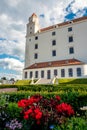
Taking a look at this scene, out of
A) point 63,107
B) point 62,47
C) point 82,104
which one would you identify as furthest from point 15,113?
point 62,47

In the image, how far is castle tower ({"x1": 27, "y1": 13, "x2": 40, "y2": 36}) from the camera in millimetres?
58500

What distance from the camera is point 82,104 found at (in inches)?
391

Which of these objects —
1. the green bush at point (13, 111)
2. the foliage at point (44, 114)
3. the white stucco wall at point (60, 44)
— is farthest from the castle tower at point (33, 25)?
the foliage at point (44, 114)

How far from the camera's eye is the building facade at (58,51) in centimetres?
4252

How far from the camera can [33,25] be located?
194 feet

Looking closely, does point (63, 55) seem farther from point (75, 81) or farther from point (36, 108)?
point (36, 108)

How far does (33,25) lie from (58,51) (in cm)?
1535

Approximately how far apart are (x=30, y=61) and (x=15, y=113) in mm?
48923

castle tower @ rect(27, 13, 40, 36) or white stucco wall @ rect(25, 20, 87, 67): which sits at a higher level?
castle tower @ rect(27, 13, 40, 36)

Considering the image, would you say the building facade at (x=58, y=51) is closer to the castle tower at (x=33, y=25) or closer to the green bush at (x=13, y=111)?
the castle tower at (x=33, y=25)

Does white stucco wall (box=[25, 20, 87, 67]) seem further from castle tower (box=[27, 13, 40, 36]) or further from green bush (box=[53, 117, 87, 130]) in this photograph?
green bush (box=[53, 117, 87, 130])

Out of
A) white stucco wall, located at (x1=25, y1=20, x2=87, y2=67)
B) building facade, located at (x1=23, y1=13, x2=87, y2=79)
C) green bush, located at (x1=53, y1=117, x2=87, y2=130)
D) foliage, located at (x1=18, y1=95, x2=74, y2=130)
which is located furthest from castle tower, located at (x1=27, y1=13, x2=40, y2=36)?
green bush, located at (x1=53, y1=117, x2=87, y2=130)

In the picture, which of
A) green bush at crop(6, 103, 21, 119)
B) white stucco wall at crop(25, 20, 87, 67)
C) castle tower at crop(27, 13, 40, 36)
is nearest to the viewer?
green bush at crop(6, 103, 21, 119)

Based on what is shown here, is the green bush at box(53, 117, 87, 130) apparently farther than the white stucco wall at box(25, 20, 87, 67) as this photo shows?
No
